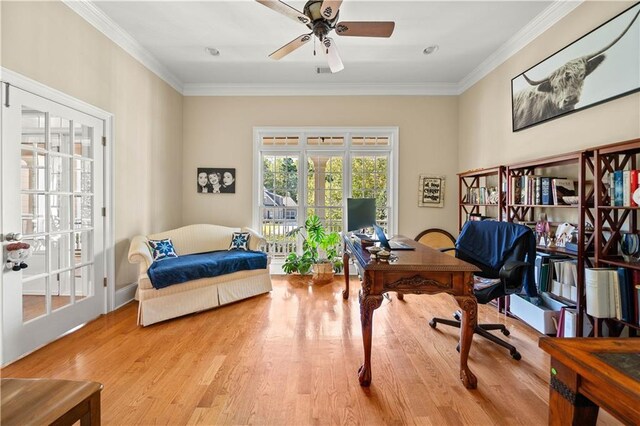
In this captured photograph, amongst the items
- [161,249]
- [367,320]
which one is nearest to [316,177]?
[161,249]

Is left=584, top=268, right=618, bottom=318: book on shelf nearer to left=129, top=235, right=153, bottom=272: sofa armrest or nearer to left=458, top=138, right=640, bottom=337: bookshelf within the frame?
left=458, top=138, right=640, bottom=337: bookshelf

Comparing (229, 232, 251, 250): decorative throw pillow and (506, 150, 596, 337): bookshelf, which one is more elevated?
(506, 150, 596, 337): bookshelf

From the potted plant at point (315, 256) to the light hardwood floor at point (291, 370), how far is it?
1.18 metres

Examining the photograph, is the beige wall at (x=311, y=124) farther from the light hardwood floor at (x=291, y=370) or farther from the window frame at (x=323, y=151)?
the light hardwood floor at (x=291, y=370)

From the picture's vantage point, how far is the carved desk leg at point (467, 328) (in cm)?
189

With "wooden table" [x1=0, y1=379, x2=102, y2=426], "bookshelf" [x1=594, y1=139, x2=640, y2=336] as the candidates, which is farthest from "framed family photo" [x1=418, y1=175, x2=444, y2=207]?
"wooden table" [x1=0, y1=379, x2=102, y2=426]

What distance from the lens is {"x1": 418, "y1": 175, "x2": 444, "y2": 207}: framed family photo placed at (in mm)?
4676

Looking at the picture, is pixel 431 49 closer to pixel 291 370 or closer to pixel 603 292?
pixel 603 292

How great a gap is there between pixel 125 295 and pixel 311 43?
144 inches

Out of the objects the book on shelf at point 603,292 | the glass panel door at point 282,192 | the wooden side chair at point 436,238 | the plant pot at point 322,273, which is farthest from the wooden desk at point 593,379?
the glass panel door at point 282,192

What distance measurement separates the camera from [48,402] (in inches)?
37.0

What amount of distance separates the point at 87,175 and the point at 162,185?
1.26m

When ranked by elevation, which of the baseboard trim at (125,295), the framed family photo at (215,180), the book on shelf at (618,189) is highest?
the framed family photo at (215,180)

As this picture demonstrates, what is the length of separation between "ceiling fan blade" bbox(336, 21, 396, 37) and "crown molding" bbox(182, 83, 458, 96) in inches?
86.8
